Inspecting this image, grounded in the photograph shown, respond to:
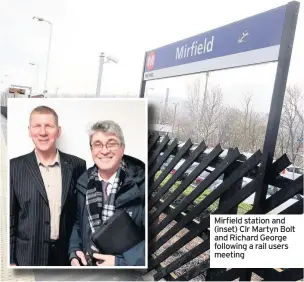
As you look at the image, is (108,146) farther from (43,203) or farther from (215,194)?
(215,194)

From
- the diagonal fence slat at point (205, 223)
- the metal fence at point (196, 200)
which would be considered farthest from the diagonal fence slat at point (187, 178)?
the diagonal fence slat at point (205, 223)

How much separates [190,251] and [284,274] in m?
0.49

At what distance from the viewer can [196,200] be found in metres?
1.86

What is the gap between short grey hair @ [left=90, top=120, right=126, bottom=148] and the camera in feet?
5.57

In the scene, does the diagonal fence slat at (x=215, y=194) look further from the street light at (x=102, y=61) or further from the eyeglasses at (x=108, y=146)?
the street light at (x=102, y=61)

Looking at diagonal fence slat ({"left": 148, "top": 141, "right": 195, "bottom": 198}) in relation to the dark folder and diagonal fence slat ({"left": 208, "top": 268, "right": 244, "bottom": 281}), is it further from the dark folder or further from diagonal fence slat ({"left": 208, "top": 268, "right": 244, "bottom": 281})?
diagonal fence slat ({"left": 208, "top": 268, "right": 244, "bottom": 281})

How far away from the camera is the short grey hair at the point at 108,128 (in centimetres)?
170

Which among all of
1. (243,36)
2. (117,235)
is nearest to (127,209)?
(117,235)

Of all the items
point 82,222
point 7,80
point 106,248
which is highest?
point 7,80

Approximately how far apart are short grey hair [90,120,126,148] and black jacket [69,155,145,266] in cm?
18

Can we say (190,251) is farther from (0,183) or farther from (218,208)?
(0,183)

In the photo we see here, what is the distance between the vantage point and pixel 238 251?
157 cm

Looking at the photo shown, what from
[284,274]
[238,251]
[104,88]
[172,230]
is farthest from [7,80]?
[284,274]

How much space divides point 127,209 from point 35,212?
0.49 meters
